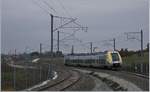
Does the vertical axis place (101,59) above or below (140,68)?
above

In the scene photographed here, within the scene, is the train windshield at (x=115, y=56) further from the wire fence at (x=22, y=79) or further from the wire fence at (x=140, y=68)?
the wire fence at (x=22, y=79)

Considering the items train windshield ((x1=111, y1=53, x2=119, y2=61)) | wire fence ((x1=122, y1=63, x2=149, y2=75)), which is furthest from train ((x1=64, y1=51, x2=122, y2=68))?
wire fence ((x1=122, y1=63, x2=149, y2=75))

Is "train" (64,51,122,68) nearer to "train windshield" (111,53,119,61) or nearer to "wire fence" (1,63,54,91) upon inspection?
"train windshield" (111,53,119,61)

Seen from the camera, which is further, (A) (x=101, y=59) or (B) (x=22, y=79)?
(A) (x=101, y=59)

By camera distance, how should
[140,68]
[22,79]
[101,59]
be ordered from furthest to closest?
[101,59] → [140,68] → [22,79]

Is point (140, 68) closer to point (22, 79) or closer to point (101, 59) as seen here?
point (101, 59)

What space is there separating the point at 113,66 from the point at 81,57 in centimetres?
1609

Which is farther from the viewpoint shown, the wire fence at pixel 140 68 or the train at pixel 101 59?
the train at pixel 101 59

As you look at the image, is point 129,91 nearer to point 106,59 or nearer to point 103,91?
point 103,91

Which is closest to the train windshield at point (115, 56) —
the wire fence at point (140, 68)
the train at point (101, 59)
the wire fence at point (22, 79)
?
the train at point (101, 59)

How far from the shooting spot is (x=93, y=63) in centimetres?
6462

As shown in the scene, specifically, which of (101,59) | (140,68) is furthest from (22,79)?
(101,59)

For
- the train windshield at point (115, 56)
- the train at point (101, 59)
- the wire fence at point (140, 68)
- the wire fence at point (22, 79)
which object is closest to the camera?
the wire fence at point (22, 79)

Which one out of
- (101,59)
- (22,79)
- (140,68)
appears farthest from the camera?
(101,59)
